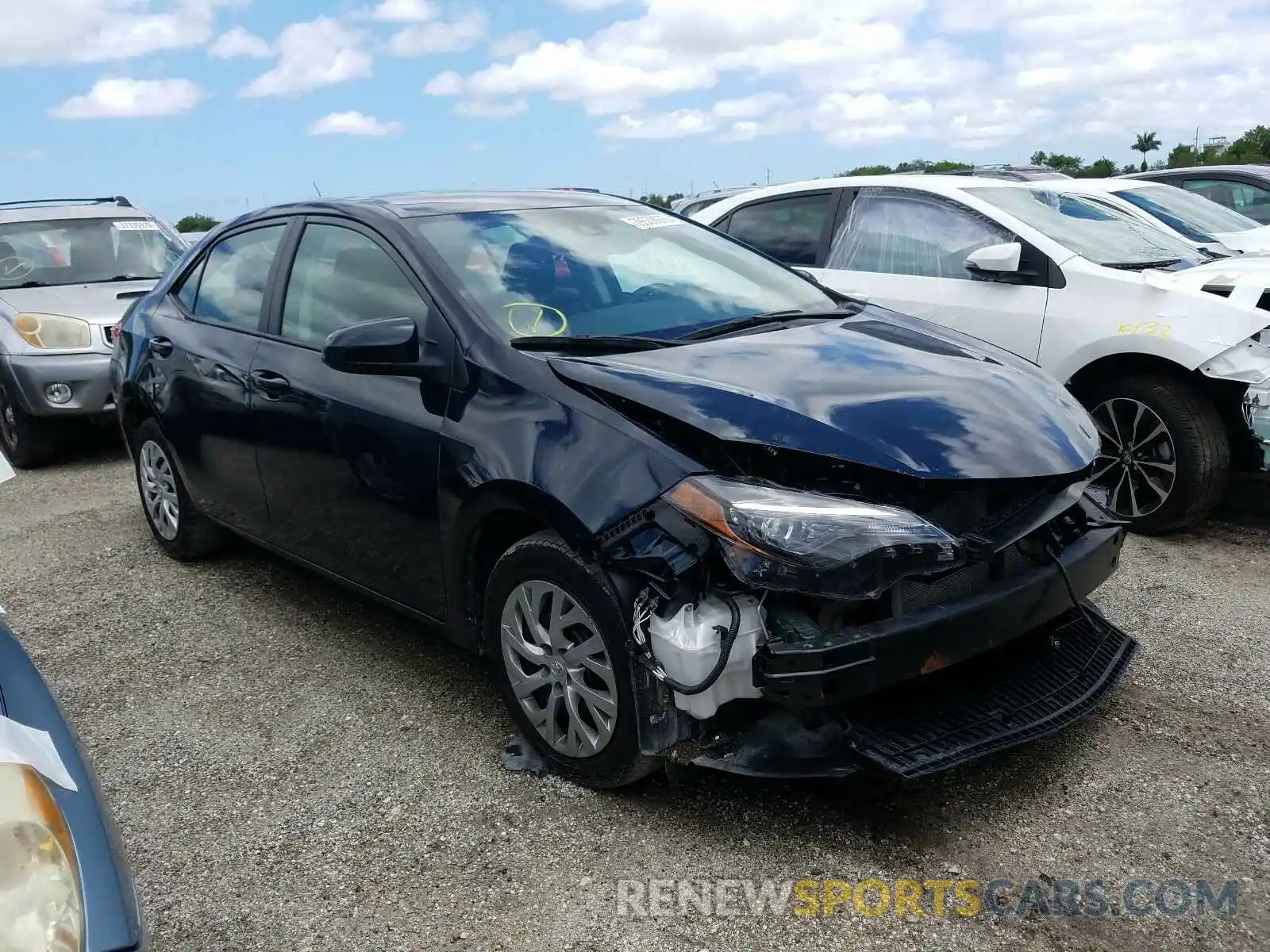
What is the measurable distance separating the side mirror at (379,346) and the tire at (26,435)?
5141mm

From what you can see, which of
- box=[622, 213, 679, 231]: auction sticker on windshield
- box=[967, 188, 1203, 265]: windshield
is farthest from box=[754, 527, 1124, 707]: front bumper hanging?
box=[967, 188, 1203, 265]: windshield

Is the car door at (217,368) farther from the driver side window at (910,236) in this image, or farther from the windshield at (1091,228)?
the windshield at (1091,228)

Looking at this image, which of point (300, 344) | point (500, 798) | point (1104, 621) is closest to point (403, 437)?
point (300, 344)

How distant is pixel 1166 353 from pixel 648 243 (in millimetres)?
2486

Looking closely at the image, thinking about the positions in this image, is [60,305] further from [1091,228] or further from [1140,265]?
[1140,265]

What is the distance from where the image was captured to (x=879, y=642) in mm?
2473

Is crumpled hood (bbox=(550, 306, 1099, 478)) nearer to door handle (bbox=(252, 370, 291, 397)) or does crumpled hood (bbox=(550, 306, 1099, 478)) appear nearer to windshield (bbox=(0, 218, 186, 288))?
door handle (bbox=(252, 370, 291, 397))

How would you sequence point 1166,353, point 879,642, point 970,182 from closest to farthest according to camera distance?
point 879,642 < point 1166,353 < point 970,182

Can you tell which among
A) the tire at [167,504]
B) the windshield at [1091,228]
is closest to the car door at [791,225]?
the windshield at [1091,228]

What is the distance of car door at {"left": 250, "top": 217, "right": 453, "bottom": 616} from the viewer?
10.8 ft

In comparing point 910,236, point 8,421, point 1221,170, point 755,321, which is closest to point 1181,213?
point 910,236

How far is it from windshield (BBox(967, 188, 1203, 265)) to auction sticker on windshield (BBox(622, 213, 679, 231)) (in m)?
2.28

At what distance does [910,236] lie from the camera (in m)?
5.92

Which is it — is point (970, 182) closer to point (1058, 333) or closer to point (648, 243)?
point (1058, 333)
